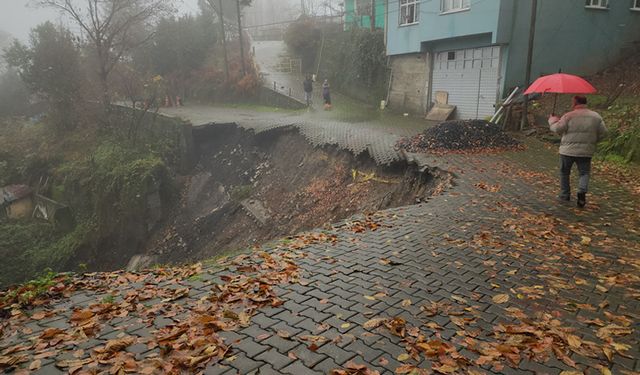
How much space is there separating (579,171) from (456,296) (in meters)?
4.30

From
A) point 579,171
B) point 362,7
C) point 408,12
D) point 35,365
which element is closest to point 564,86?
point 579,171

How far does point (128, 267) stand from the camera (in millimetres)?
14914

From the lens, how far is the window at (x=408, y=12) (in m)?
19.6

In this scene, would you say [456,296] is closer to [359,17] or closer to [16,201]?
[16,201]

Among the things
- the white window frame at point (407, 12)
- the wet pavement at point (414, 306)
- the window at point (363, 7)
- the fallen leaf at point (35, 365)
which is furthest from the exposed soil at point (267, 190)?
the window at point (363, 7)

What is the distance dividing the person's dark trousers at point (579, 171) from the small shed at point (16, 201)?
72.5ft

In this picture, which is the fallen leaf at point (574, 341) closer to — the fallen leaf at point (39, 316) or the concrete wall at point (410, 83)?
the fallen leaf at point (39, 316)

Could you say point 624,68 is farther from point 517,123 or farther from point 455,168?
point 455,168

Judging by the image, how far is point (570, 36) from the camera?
1623 centimetres

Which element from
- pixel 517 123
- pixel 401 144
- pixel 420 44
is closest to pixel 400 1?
pixel 420 44

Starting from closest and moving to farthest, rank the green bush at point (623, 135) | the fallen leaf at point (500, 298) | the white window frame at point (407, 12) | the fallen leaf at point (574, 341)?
the fallen leaf at point (574, 341)
the fallen leaf at point (500, 298)
the green bush at point (623, 135)
the white window frame at point (407, 12)

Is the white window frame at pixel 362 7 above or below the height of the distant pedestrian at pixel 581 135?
above

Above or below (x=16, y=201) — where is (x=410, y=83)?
above

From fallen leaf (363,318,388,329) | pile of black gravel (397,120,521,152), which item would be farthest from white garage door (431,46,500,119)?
fallen leaf (363,318,388,329)
